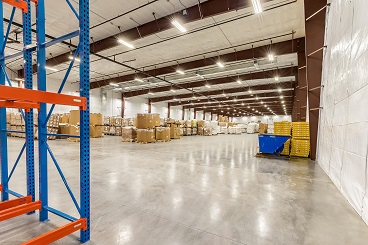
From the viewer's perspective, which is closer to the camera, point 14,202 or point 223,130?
point 14,202

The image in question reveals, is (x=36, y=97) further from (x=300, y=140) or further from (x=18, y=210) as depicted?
(x=300, y=140)

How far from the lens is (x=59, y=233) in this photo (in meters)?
1.81

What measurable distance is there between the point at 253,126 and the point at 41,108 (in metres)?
34.3

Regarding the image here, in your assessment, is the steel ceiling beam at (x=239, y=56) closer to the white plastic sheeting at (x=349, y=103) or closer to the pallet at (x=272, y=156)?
the white plastic sheeting at (x=349, y=103)

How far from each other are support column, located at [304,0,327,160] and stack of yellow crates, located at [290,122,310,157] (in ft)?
2.54

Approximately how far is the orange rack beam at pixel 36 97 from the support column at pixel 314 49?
6.87m

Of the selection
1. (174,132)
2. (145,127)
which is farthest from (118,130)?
(145,127)

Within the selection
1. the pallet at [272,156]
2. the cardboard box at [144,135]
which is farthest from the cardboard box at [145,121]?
the pallet at [272,156]

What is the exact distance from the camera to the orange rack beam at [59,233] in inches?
64.9

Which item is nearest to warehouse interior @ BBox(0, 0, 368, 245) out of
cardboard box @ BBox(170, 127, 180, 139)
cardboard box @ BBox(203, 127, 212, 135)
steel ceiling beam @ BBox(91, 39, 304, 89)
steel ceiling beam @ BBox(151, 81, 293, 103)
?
steel ceiling beam @ BBox(91, 39, 304, 89)

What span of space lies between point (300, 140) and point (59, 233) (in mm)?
8224

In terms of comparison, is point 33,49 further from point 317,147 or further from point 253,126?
point 253,126

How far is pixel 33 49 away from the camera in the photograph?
2.34 metres

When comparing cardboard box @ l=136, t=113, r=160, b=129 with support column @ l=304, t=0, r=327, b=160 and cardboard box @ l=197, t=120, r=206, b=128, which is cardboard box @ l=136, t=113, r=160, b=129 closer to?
support column @ l=304, t=0, r=327, b=160
